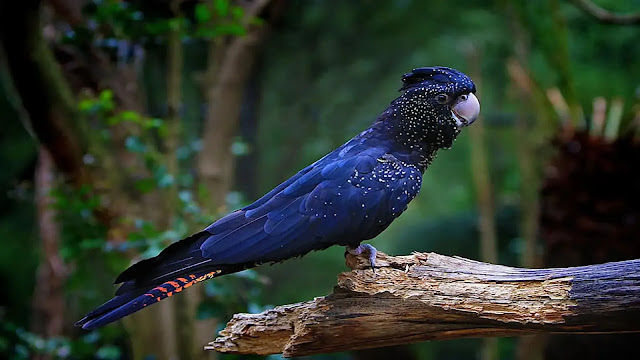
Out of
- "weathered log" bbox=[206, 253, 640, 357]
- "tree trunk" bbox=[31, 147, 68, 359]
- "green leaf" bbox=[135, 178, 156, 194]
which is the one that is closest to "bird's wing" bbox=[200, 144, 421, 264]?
"weathered log" bbox=[206, 253, 640, 357]

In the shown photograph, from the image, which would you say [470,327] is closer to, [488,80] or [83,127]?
[83,127]

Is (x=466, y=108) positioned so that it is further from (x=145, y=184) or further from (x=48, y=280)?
(x=48, y=280)

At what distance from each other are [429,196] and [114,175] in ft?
8.65

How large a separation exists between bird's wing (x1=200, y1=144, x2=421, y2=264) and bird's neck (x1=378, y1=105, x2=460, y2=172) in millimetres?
79

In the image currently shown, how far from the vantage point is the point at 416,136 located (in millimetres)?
2053

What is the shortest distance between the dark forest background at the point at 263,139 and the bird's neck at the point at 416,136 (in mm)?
793

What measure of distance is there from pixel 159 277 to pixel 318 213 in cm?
47

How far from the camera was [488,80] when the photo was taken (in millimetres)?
4777

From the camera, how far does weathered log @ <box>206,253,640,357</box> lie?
1.57 meters

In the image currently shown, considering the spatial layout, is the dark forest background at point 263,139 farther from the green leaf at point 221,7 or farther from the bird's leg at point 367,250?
the bird's leg at point 367,250

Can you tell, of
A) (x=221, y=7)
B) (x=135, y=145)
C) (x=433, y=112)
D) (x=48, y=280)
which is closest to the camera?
(x=433, y=112)

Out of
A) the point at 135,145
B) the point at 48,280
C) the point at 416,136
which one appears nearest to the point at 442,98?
the point at 416,136

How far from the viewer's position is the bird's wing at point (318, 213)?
Answer: 72.1 inches

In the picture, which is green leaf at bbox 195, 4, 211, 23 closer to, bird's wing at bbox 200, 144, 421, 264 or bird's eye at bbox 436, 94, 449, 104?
bird's wing at bbox 200, 144, 421, 264
